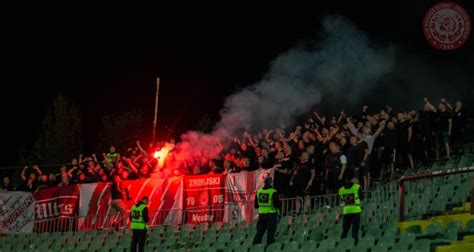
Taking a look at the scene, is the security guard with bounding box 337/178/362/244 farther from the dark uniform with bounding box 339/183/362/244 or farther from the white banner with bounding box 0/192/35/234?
the white banner with bounding box 0/192/35/234

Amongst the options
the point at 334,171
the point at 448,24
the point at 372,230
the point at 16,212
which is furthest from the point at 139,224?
the point at 448,24

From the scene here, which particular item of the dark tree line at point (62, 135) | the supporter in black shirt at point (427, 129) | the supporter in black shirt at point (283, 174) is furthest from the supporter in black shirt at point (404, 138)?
the dark tree line at point (62, 135)

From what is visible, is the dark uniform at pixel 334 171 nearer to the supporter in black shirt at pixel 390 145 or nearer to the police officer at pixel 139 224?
the supporter in black shirt at pixel 390 145

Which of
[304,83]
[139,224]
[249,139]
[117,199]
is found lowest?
[139,224]

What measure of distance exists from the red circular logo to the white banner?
1378cm

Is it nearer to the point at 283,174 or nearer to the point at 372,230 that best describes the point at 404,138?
the point at 283,174

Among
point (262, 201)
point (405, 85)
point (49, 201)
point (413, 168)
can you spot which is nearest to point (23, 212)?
point (49, 201)

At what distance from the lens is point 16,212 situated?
22.5 meters

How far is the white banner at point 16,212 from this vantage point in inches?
877

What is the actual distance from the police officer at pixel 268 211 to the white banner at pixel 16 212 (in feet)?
30.7

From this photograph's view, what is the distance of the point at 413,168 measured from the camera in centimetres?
1848

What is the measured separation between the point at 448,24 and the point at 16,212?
1474 centimetres

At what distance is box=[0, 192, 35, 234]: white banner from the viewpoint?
2227cm

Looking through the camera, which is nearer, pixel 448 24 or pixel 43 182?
pixel 43 182
